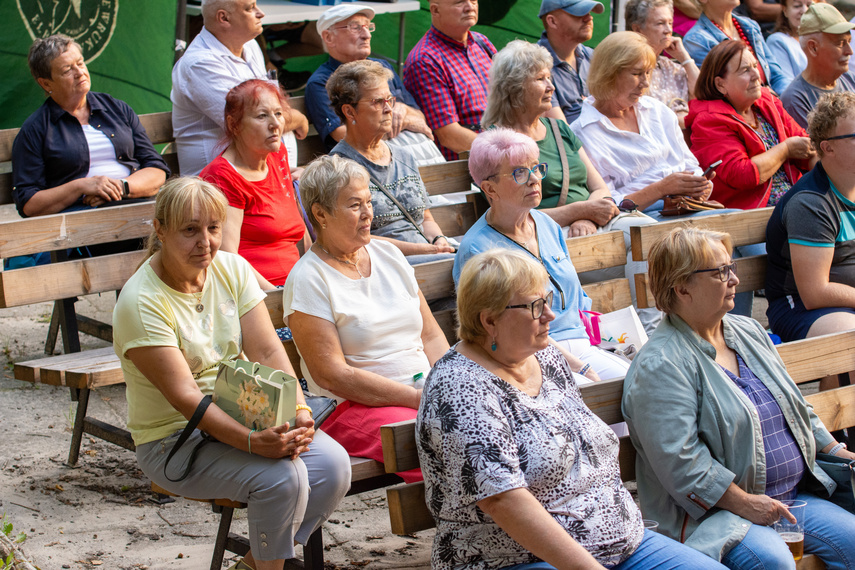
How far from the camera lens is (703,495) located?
257 centimetres

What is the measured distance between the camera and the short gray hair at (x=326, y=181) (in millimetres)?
3174

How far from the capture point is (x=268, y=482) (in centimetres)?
264

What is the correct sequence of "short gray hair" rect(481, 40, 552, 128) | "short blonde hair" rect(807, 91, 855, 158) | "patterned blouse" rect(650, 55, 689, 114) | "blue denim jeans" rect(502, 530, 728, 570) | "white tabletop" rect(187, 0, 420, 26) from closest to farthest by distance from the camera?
1. "blue denim jeans" rect(502, 530, 728, 570)
2. "short blonde hair" rect(807, 91, 855, 158)
3. "short gray hair" rect(481, 40, 552, 128)
4. "patterned blouse" rect(650, 55, 689, 114)
5. "white tabletop" rect(187, 0, 420, 26)

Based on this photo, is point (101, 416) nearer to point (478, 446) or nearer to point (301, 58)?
point (478, 446)

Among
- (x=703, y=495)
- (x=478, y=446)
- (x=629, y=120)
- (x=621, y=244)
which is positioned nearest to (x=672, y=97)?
(x=629, y=120)

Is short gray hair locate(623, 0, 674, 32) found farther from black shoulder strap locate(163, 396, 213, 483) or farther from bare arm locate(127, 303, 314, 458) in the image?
black shoulder strap locate(163, 396, 213, 483)

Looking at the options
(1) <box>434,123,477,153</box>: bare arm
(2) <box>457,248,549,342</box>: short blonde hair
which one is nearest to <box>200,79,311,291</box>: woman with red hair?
(1) <box>434,123,477,153</box>: bare arm

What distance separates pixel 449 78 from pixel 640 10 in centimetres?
172

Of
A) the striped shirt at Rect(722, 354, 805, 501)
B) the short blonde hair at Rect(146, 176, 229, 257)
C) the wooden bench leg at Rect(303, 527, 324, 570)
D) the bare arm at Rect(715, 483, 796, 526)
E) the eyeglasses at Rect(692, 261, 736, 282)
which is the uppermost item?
the short blonde hair at Rect(146, 176, 229, 257)

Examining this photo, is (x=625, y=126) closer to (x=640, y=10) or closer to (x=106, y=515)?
(x=640, y=10)

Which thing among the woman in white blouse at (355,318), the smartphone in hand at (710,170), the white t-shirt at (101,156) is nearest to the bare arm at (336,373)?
the woman in white blouse at (355,318)

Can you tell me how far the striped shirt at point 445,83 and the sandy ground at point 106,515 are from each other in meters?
2.34

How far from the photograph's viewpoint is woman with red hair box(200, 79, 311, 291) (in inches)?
153

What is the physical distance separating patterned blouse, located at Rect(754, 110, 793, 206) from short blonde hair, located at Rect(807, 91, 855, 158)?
4.29ft
